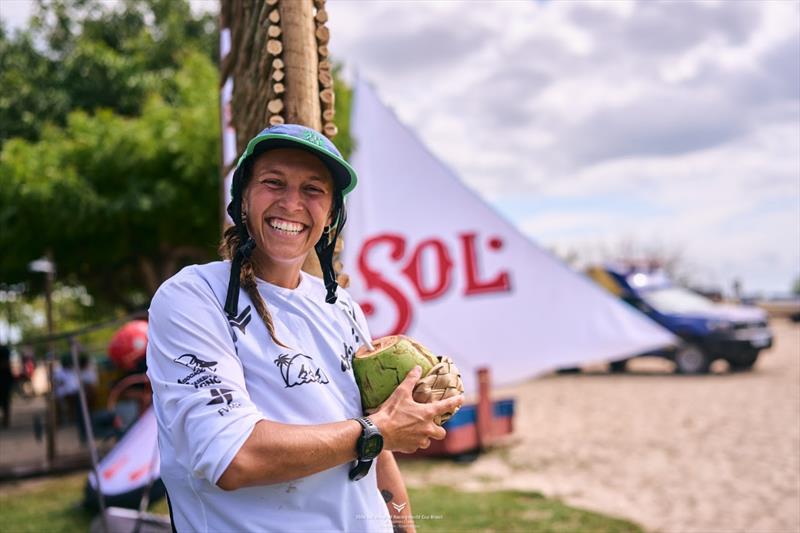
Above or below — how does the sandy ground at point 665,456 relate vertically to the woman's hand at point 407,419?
below

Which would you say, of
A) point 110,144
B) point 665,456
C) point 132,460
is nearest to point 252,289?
point 132,460

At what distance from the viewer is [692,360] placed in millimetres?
14195

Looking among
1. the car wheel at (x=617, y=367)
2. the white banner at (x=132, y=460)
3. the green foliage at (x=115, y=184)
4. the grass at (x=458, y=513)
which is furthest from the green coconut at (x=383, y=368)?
the car wheel at (x=617, y=367)

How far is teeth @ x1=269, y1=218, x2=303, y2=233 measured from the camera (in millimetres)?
1634

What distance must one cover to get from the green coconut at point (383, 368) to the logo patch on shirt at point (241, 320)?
0.31 metres

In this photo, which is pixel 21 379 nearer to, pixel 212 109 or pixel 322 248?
pixel 212 109

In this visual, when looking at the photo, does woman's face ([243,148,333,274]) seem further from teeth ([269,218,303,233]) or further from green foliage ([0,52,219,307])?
green foliage ([0,52,219,307])

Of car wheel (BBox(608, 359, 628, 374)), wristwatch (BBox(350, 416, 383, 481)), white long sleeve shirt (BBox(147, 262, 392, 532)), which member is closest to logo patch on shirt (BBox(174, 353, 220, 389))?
white long sleeve shirt (BBox(147, 262, 392, 532))

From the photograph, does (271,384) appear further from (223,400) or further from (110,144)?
(110,144)

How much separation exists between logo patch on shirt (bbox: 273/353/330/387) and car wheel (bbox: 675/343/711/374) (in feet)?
46.0

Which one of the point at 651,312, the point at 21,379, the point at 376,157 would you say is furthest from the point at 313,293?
the point at 21,379

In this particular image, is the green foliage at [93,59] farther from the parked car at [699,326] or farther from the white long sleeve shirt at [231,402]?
the white long sleeve shirt at [231,402]

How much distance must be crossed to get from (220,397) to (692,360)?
14392 millimetres

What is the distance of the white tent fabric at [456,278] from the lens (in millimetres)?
7070
